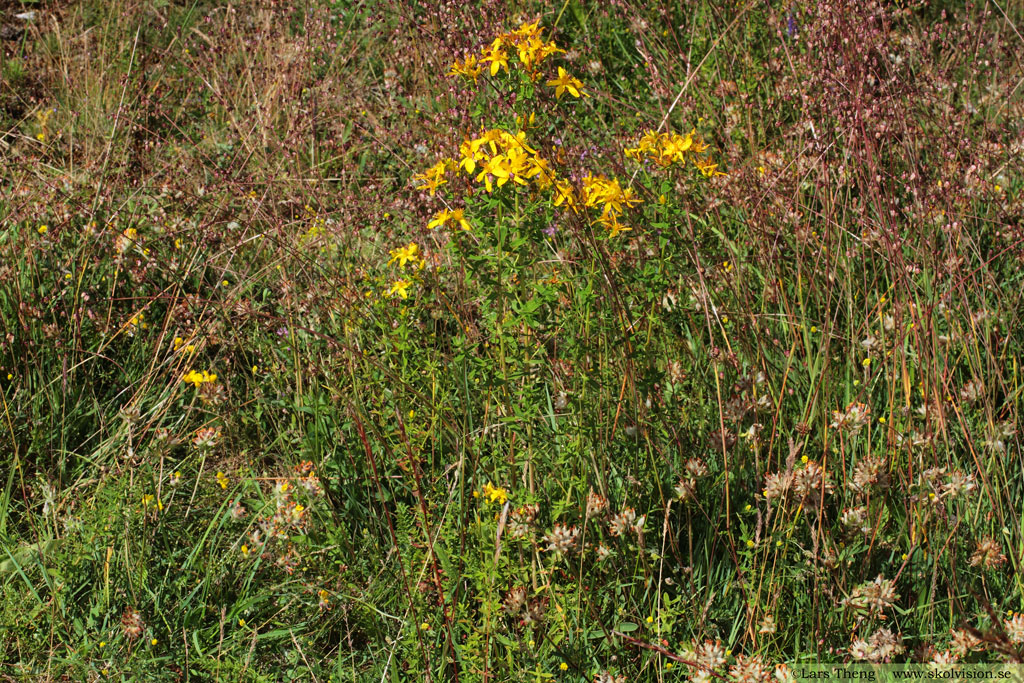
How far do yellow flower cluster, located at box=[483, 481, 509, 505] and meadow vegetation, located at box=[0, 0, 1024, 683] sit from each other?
0.02 metres

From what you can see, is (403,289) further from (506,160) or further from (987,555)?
(987,555)

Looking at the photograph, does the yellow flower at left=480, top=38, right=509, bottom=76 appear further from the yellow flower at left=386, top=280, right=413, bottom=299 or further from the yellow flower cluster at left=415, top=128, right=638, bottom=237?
the yellow flower at left=386, top=280, right=413, bottom=299

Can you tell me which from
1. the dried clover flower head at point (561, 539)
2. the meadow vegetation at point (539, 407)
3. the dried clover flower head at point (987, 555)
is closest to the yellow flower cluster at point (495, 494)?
the meadow vegetation at point (539, 407)

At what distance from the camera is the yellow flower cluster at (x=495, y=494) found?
5.17 ft

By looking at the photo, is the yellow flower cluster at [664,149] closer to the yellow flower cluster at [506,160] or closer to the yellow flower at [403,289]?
the yellow flower cluster at [506,160]

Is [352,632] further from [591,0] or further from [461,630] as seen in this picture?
[591,0]

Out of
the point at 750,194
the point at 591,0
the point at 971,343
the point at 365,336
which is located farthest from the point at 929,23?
the point at 365,336

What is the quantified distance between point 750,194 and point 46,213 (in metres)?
2.09

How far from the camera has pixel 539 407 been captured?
1.70 metres

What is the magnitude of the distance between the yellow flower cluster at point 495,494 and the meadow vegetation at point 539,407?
0.07ft

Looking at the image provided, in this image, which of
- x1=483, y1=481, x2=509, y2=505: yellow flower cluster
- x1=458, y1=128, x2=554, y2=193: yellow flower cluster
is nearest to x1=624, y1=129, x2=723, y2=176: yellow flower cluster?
x1=458, y1=128, x2=554, y2=193: yellow flower cluster

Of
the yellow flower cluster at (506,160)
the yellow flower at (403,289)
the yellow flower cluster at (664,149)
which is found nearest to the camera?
the yellow flower cluster at (506,160)

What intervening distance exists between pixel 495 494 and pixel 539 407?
213 mm

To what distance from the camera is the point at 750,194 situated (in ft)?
7.73
